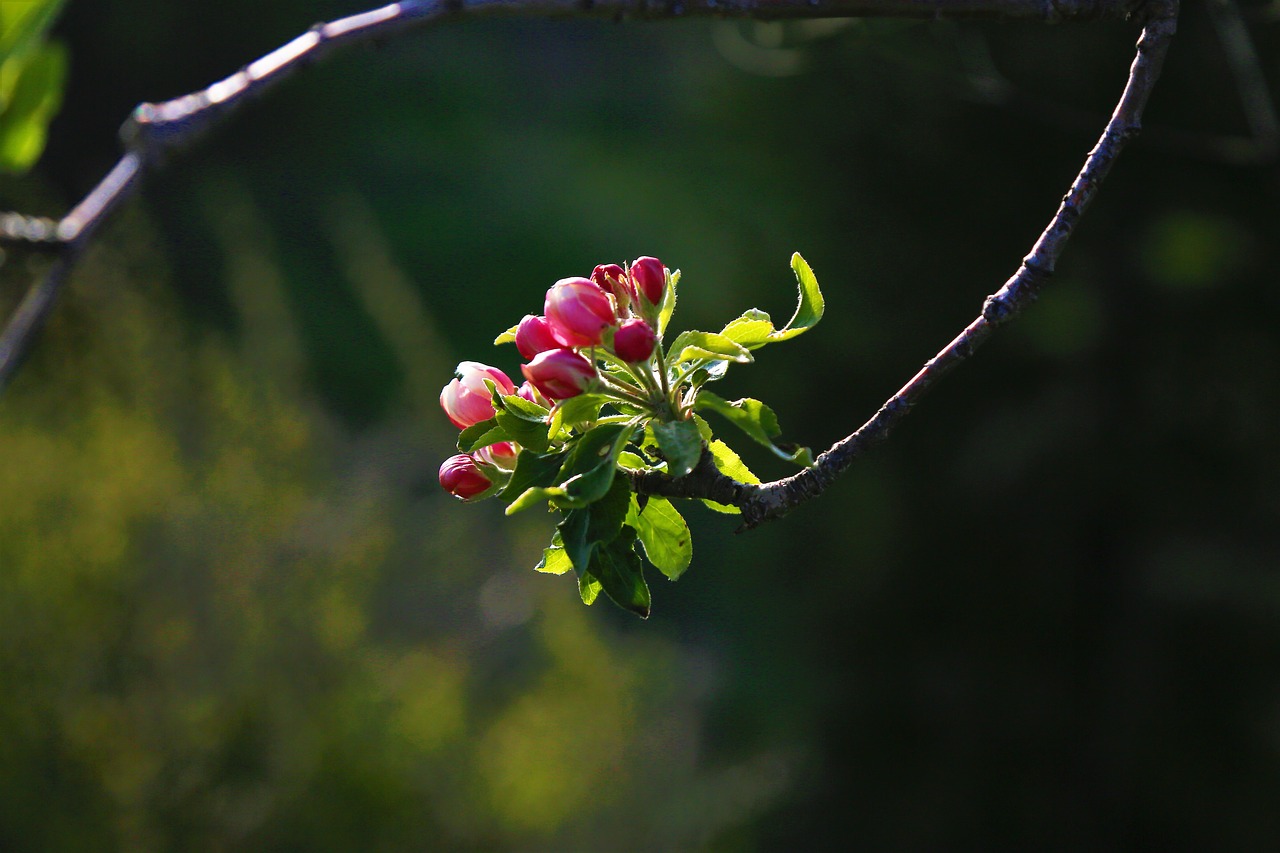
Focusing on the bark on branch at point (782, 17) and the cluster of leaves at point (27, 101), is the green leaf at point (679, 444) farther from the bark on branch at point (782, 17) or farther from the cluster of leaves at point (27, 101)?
the cluster of leaves at point (27, 101)

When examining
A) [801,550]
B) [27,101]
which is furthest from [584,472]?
[801,550]

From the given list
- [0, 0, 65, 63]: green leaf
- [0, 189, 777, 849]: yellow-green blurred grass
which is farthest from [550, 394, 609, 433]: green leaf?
[0, 189, 777, 849]: yellow-green blurred grass

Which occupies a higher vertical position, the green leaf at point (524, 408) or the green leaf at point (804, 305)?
the green leaf at point (524, 408)

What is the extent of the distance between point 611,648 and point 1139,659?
3.56 ft

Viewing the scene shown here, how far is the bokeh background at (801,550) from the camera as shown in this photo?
193 centimetres

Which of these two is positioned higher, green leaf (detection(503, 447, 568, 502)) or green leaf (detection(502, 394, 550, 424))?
green leaf (detection(502, 394, 550, 424))

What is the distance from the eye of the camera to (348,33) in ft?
1.68

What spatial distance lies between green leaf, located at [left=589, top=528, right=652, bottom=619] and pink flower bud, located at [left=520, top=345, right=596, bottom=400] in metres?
0.09

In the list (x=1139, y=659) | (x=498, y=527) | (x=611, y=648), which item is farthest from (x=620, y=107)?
(x=1139, y=659)

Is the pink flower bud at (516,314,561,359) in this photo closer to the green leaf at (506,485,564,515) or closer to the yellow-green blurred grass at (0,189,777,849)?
the green leaf at (506,485,564,515)

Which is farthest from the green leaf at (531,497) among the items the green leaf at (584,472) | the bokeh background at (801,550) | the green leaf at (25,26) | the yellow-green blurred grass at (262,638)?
the yellow-green blurred grass at (262,638)

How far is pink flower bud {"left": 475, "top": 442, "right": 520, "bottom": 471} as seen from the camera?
614mm

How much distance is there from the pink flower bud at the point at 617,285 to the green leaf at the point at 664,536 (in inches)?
4.3

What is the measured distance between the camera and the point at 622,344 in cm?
55
